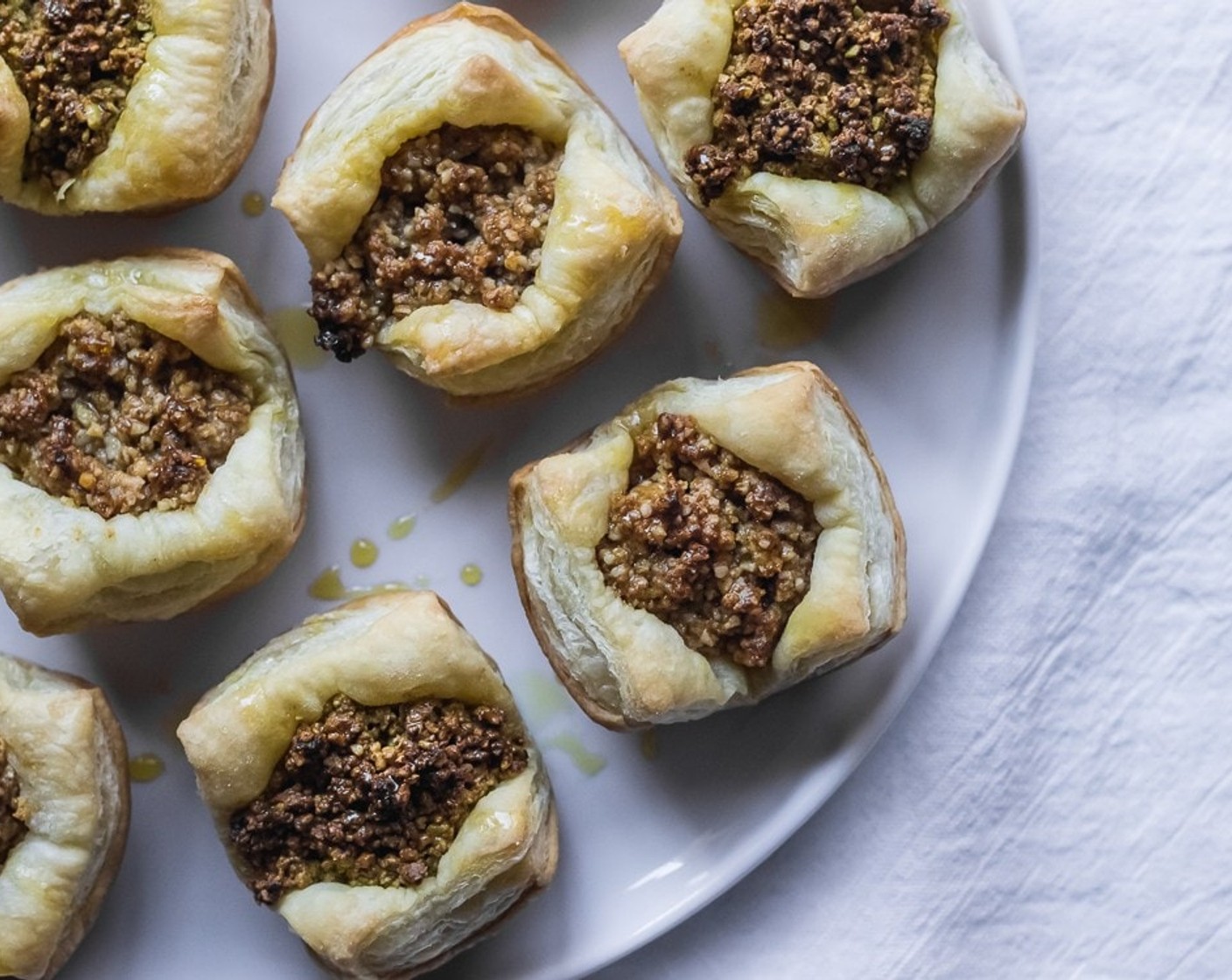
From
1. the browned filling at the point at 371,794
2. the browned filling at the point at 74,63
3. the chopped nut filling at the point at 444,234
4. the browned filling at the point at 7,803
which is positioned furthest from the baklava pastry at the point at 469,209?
the browned filling at the point at 7,803

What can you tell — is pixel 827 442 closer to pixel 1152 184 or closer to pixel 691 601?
pixel 691 601

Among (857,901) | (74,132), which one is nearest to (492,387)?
(74,132)

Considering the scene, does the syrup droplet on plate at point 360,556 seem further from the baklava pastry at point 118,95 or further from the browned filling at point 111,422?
the baklava pastry at point 118,95

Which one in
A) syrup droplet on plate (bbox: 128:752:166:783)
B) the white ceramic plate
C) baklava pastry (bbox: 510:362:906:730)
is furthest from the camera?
syrup droplet on plate (bbox: 128:752:166:783)

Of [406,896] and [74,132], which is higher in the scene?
[74,132]

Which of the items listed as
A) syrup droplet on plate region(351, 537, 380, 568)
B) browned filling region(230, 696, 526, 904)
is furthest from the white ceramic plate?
browned filling region(230, 696, 526, 904)

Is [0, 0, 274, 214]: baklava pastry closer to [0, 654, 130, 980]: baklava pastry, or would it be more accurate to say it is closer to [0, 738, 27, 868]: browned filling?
[0, 654, 130, 980]: baklava pastry
